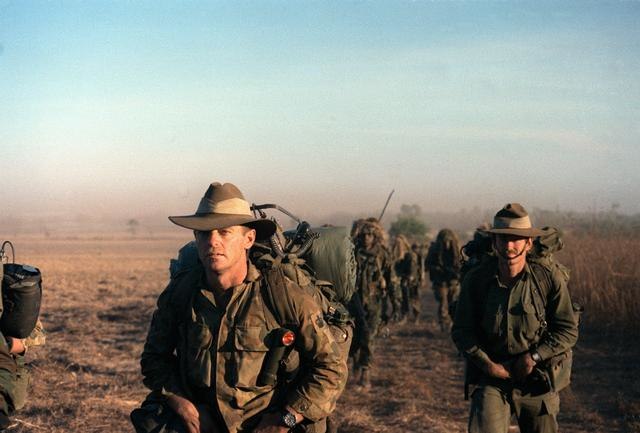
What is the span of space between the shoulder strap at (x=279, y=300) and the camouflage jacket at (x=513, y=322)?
2.03m

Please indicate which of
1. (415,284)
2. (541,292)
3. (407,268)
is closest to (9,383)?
(541,292)

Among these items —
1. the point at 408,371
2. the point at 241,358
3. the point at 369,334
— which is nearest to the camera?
the point at 241,358

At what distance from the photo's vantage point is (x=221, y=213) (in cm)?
412

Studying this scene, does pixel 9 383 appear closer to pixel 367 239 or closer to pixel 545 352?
pixel 545 352

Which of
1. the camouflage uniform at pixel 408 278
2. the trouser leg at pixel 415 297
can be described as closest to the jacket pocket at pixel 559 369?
the camouflage uniform at pixel 408 278

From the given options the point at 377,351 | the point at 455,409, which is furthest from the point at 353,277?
the point at 377,351

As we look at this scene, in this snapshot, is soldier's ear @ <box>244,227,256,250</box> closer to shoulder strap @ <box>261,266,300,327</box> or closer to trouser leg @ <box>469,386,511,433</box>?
shoulder strap @ <box>261,266,300,327</box>

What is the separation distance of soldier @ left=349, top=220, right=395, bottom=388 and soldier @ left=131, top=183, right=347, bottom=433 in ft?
21.4

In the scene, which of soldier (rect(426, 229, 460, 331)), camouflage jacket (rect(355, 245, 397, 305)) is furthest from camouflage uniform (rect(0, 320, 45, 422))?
soldier (rect(426, 229, 460, 331))

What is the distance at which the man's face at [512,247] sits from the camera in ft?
18.3

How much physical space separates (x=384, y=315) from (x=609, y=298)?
5.00 m

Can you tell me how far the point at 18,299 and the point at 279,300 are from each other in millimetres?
1621

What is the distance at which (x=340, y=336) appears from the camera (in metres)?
4.50

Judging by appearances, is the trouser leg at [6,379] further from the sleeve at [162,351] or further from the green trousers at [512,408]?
the green trousers at [512,408]
